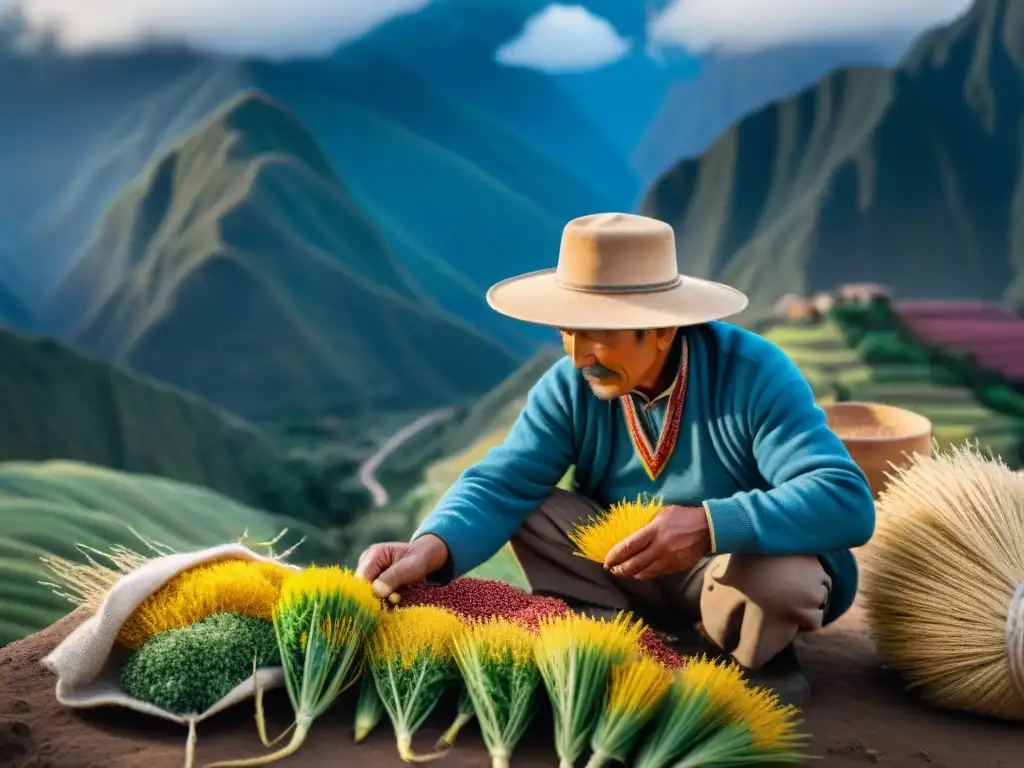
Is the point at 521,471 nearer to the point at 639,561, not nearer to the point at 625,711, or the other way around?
the point at 639,561

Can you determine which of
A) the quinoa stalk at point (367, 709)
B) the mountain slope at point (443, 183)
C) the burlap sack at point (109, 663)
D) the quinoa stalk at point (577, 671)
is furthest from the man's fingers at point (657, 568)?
the mountain slope at point (443, 183)

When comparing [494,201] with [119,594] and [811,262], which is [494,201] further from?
[119,594]

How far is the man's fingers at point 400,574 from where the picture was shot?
2688 millimetres

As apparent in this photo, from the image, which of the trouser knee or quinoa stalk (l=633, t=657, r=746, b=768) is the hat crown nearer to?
the trouser knee

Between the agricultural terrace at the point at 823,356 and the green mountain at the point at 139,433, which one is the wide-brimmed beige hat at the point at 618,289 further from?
the green mountain at the point at 139,433

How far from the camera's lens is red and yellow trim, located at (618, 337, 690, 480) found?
9.18 feet

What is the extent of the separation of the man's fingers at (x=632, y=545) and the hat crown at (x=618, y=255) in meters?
0.56

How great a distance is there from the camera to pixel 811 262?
1246 centimetres

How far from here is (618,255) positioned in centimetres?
260

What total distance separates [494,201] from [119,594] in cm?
1177

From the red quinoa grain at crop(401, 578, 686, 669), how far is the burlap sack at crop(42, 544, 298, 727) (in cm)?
43

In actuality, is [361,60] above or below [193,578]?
above

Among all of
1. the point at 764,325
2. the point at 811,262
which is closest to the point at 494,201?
the point at 811,262

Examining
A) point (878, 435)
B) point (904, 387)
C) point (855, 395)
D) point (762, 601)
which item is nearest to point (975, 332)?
point (904, 387)
